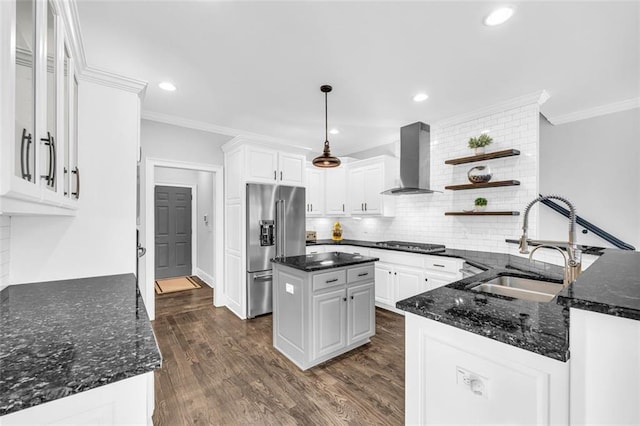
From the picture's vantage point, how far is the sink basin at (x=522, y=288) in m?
1.77

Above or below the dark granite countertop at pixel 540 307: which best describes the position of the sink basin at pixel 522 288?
below

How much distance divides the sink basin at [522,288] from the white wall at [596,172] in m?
2.46

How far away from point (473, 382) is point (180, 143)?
13.6 ft

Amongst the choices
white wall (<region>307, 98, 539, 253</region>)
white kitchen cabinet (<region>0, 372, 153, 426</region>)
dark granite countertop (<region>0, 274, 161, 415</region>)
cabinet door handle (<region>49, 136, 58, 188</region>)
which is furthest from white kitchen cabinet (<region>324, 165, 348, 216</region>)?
white kitchen cabinet (<region>0, 372, 153, 426</region>)

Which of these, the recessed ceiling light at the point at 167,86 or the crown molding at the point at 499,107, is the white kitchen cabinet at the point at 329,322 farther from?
the crown molding at the point at 499,107

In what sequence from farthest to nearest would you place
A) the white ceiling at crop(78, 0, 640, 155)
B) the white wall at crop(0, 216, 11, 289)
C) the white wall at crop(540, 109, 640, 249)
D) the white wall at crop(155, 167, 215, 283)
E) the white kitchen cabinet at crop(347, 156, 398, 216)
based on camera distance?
the white wall at crop(155, 167, 215, 283), the white kitchen cabinet at crop(347, 156, 398, 216), the white wall at crop(540, 109, 640, 249), the white ceiling at crop(78, 0, 640, 155), the white wall at crop(0, 216, 11, 289)

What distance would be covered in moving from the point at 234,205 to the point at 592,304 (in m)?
3.86

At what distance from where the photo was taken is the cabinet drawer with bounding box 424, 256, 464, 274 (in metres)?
3.30

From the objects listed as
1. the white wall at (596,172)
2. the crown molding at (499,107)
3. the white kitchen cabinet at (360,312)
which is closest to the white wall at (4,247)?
the white kitchen cabinet at (360,312)

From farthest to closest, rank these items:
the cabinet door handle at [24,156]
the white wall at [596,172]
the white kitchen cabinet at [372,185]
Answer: the white kitchen cabinet at [372,185], the white wall at [596,172], the cabinet door handle at [24,156]

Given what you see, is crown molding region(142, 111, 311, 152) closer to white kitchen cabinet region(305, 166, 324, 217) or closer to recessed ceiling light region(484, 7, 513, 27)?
white kitchen cabinet region(305, 166, 324, 217)

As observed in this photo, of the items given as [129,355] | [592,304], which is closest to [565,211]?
[592,304]

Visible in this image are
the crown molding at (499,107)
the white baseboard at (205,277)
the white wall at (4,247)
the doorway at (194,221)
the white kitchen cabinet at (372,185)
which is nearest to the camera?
the white wall at (4,247)

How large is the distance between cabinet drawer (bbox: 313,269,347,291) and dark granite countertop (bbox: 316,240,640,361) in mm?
1164
